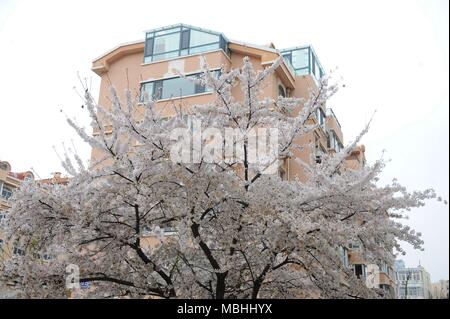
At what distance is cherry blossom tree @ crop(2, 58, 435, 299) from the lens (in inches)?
288

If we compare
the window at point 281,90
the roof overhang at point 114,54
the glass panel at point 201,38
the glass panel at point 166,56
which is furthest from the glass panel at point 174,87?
the window at point 281,90

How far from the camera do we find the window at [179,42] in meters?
17.5

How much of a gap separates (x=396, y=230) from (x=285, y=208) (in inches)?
86.9

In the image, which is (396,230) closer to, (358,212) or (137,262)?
(358,212)

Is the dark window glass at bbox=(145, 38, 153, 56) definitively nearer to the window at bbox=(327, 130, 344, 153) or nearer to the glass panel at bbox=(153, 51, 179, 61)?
the glass panel at bbox=(153, 51, 179, 61)

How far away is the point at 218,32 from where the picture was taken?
57.0 feet

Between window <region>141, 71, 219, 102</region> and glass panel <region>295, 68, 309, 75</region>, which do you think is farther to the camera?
glass panel <region>295, 68, 309, 75</region>

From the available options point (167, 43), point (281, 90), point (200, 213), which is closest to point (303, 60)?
point (281, 90)

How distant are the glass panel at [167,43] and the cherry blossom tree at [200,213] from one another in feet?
32.6

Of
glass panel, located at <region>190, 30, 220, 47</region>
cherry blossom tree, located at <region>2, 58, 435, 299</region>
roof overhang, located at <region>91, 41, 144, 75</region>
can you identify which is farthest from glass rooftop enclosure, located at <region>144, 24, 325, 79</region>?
cherry blossom tree, located at <region>2, 58, 435, 299</region>

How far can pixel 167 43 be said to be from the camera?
18.2 meters

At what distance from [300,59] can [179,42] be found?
220 inches
